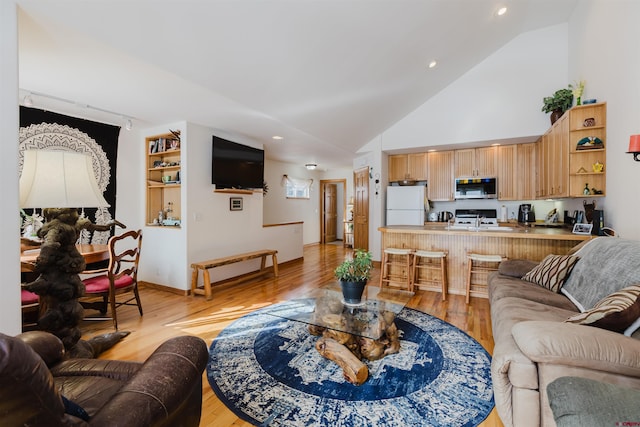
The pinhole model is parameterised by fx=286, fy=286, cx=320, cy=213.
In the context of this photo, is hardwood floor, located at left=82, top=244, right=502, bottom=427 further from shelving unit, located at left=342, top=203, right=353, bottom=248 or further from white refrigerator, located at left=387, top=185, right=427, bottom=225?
shelving unit, located at left=342, top=203, right=353, bottom=248

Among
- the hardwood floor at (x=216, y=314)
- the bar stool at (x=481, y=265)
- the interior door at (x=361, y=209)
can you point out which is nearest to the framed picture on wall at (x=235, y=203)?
the hardwood floor at (x=216, y=314)

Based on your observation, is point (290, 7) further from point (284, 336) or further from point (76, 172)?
point (284, 336)

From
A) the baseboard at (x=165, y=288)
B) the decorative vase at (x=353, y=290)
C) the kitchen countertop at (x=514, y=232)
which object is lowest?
the baseboard at (x=165, y=288)

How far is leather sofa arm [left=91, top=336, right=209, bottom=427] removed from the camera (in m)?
0.86

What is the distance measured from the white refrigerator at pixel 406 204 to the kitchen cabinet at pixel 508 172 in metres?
1.30

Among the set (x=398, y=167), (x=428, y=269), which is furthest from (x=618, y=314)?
(x=398, y=167)

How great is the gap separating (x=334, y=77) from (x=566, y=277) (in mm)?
2992

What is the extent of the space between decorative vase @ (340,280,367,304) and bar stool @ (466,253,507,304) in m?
1.92

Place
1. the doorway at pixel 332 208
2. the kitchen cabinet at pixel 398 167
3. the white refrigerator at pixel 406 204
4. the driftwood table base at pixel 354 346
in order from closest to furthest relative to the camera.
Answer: the driftwood table base at pixel 354 346
the white refrigerator at pixel 406 204
the kitchen cabinet at pixel 398 167
the doorway at pixel 332 208

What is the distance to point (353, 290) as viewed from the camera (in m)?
2.50

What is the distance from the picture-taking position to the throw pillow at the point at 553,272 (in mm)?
2424

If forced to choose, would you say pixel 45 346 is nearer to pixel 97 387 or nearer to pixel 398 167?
pixel 97 387

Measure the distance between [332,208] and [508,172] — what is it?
551 cm

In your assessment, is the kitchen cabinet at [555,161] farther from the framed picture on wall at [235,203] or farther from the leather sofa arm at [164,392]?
the framed picture on wall at [235,203]
